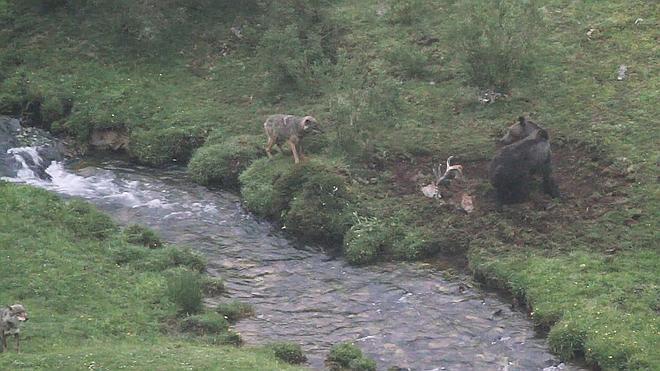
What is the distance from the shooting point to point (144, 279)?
21.3 meters

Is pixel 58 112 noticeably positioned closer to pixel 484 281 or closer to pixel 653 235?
pixel 484 281

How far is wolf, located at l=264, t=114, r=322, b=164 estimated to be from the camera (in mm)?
26828

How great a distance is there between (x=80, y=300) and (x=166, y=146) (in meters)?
10.2

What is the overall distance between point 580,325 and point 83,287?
9972 millimetres

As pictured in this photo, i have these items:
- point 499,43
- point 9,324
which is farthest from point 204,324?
point 499,43

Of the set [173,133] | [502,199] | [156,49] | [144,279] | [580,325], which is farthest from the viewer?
[156,49]

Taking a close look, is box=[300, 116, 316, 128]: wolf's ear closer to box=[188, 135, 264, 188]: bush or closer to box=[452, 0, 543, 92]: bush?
box=[188, 135, 264, 188]: bush

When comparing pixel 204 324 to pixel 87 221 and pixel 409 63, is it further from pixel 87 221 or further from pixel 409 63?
pixel 409 63

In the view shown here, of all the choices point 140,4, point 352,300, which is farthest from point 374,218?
point 140,4

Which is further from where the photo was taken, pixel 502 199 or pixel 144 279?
pixel 502 199

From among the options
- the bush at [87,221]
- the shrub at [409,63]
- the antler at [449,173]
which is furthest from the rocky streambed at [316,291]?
the shrub at [409,63]

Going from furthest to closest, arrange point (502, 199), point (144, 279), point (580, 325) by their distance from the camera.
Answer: point (502, 199), point (144, 279), point (580, 325)

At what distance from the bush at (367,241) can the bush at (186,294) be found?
4.21m

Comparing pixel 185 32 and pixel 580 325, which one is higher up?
pixel 185 32
